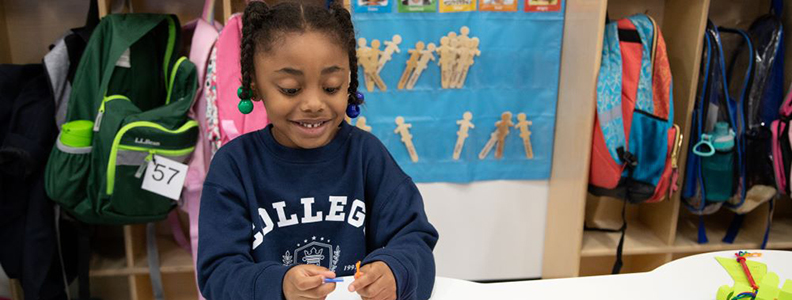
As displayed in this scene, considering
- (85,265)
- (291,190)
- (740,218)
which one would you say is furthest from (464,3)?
(85,265)

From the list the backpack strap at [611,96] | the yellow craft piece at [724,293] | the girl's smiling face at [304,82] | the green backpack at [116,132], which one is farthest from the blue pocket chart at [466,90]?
the yellow craft piece at [724,293]

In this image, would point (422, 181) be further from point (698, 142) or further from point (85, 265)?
point (85, 265)

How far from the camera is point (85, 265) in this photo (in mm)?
1913

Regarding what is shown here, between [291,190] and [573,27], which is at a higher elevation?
[573,27]

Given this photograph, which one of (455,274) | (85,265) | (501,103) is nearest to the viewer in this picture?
(85,265)

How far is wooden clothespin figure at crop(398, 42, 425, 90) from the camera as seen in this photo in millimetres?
2088

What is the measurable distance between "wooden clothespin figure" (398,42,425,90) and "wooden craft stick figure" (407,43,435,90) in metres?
0.01

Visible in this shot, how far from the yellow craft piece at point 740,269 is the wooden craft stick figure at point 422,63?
120cm

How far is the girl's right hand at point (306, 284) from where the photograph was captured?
83cm

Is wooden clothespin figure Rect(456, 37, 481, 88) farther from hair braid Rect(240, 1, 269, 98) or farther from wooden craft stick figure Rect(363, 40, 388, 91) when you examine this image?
hair braid Rect(240, 1, 269, 98)

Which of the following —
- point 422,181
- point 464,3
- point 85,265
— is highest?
point 464,3

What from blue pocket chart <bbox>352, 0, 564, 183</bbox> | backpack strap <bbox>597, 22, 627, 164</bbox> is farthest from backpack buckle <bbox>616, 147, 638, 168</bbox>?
blue pocket chart <bbox>352, 0, 564, 183</bbox>

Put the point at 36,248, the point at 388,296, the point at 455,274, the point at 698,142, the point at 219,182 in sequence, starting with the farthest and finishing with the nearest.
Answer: the point at 455,274
the point at 698,142
the point at 36,248
the point at 219,182
the point at 388,296

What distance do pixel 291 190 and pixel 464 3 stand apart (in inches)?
49.7
